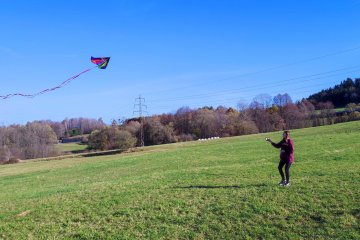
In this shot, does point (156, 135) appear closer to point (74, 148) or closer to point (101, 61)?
point (74, 148)

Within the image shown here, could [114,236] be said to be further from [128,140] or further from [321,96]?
[321,96]

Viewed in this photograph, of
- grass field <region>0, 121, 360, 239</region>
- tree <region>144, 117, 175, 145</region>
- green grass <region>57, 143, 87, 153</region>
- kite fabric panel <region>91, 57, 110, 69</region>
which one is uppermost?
kite fabric panel <region>91, 57, 110, 69</region>

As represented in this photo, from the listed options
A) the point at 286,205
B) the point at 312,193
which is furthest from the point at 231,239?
the point at 312,193

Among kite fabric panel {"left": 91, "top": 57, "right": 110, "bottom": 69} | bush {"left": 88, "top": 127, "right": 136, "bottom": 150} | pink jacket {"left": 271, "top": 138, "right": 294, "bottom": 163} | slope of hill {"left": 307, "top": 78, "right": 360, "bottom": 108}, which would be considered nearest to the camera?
pink jacket {"left": 271, "top": 138, "right": 294, "bottom": 163}

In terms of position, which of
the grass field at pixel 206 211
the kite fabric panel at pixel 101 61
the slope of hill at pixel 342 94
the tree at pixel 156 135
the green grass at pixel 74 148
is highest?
the slope of hill at pixel 342 94

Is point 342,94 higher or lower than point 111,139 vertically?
higher

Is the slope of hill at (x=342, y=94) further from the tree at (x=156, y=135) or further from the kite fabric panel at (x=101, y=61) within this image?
the kite fabric panel at (x=101, y=61)

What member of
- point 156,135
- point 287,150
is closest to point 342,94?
point 156,135

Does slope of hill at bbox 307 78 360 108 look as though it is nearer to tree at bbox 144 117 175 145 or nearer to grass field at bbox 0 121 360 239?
tree at bbox 144 117 175 145

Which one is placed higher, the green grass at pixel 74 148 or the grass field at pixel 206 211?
the green grass at pixel 74 148

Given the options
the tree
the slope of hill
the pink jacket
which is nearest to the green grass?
the tree

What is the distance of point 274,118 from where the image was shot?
366ft

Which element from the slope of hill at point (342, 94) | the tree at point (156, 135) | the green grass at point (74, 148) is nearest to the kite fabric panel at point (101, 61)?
the tree at point (156, 135)

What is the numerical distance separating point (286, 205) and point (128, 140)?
Result: 67.0 m
